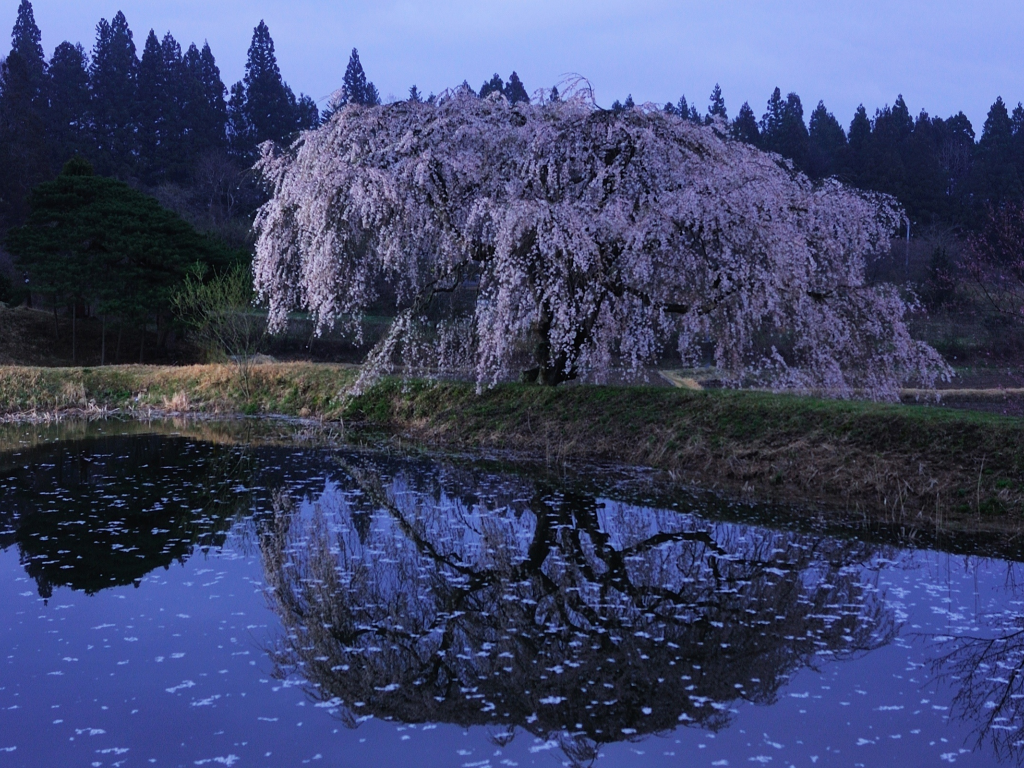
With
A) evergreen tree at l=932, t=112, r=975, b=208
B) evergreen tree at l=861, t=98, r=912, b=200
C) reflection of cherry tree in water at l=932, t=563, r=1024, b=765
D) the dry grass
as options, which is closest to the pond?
reflection of cherry tree in water at l=932, t=563, r=1024, b=765

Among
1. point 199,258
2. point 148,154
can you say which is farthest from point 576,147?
point 148,154

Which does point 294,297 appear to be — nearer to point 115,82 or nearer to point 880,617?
point 880,617

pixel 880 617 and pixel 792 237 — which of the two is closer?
pixel 880 617

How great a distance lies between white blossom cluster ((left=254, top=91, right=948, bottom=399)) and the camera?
18719 millimetres

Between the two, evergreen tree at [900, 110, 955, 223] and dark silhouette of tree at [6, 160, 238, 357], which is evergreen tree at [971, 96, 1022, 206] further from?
dark silhouette of tree at [6, 160, 238, 357]

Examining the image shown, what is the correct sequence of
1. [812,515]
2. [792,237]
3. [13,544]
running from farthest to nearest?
1. [792,237]
2. [812,515]
3. [13,544]

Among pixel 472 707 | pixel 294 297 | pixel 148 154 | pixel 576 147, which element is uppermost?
pixel 148 154

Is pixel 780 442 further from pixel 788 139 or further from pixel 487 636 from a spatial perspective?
pixel 788 139

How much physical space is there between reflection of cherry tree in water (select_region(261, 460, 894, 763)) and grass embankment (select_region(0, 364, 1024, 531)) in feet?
9.07

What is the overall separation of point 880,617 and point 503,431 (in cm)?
1203

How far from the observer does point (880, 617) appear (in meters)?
9.88

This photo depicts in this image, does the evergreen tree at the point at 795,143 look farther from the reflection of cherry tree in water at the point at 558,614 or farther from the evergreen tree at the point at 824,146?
the reflection of cherry tree in water at the point at 558,614

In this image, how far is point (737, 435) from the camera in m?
17.8

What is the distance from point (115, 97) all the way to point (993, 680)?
3413 inches
